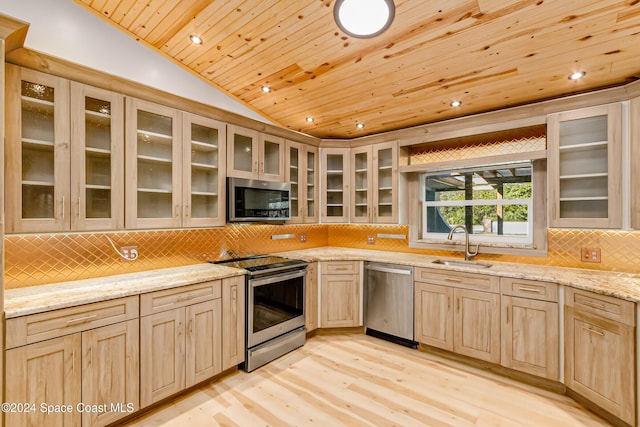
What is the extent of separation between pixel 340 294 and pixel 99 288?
2354mm

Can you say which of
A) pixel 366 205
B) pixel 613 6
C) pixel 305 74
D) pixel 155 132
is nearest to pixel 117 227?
pixel 155 132

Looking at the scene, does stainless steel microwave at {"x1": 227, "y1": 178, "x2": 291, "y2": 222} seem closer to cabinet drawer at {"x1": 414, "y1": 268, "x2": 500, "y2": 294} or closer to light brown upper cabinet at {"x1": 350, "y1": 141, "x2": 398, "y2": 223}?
light brown upper cabinet at {"x1": 350, "y1": 141, "x2": 398, "y2": 223}

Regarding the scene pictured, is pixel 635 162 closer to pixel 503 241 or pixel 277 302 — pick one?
pixel 503 241

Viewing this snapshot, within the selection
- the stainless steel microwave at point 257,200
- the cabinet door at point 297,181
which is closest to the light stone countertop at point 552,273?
the cabinet door at point 297,181

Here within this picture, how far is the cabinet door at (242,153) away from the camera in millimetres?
2996

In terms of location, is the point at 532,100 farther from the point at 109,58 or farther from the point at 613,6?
the point at 109,58

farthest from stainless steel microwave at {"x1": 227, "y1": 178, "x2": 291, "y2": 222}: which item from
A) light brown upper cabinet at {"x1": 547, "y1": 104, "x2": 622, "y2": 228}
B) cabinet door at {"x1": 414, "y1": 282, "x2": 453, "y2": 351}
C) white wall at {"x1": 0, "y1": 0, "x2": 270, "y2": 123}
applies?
light brown upper cabinet at {"x1": 547, "y1": 104, "x2": 622, "y2": 228}

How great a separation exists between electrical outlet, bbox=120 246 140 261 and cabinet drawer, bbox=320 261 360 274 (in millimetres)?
1897

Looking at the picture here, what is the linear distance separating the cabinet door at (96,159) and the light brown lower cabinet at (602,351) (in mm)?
3559

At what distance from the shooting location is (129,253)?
8.17 ft

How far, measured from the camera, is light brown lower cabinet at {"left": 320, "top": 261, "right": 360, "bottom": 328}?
137 inches

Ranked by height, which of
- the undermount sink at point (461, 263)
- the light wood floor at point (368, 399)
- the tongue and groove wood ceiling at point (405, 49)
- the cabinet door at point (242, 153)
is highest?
the tongue and groove wood ceiling at point (405, 49)

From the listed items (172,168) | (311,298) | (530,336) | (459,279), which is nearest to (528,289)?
(530,336)

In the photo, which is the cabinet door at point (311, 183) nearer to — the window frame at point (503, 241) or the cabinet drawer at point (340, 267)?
the cabinet drawer at point (340, 267)
